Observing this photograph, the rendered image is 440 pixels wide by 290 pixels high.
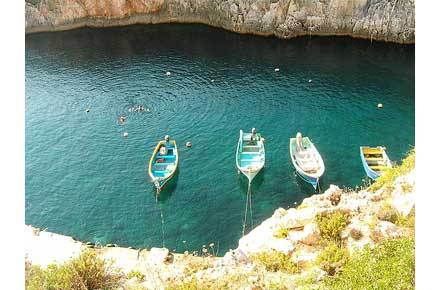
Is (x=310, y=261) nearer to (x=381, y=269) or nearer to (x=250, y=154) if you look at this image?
(x=381, y=269)

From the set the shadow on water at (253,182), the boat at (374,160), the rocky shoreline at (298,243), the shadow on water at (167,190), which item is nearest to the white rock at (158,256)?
the rocky shoreline at (298,243)

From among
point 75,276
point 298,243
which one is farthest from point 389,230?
point 75,276

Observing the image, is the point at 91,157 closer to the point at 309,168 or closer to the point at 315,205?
the point at 309,168

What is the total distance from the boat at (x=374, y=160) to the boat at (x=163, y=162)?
1552 centimetres

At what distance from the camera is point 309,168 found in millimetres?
35281

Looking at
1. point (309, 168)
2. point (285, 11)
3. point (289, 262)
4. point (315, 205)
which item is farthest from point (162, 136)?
point (285, 11)

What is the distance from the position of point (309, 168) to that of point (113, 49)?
35.4m

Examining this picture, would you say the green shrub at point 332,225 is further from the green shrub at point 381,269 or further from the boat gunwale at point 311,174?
the boat gunwale at point 311,174

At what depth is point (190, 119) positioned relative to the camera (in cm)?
4325

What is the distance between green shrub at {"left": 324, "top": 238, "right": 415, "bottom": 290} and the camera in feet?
45.3

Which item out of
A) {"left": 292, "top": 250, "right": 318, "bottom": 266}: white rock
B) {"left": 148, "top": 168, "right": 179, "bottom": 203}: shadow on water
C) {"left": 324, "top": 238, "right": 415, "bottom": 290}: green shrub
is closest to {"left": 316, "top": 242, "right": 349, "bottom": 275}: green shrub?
{"left": 324, "top": 238, "right": 415, "bottom": 290}: green shrub

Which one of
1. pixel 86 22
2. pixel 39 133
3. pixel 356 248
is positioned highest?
pixel 86 22

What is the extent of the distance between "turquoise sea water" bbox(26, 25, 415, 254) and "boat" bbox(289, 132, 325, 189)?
2.58 ft

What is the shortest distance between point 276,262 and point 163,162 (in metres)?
20.9
